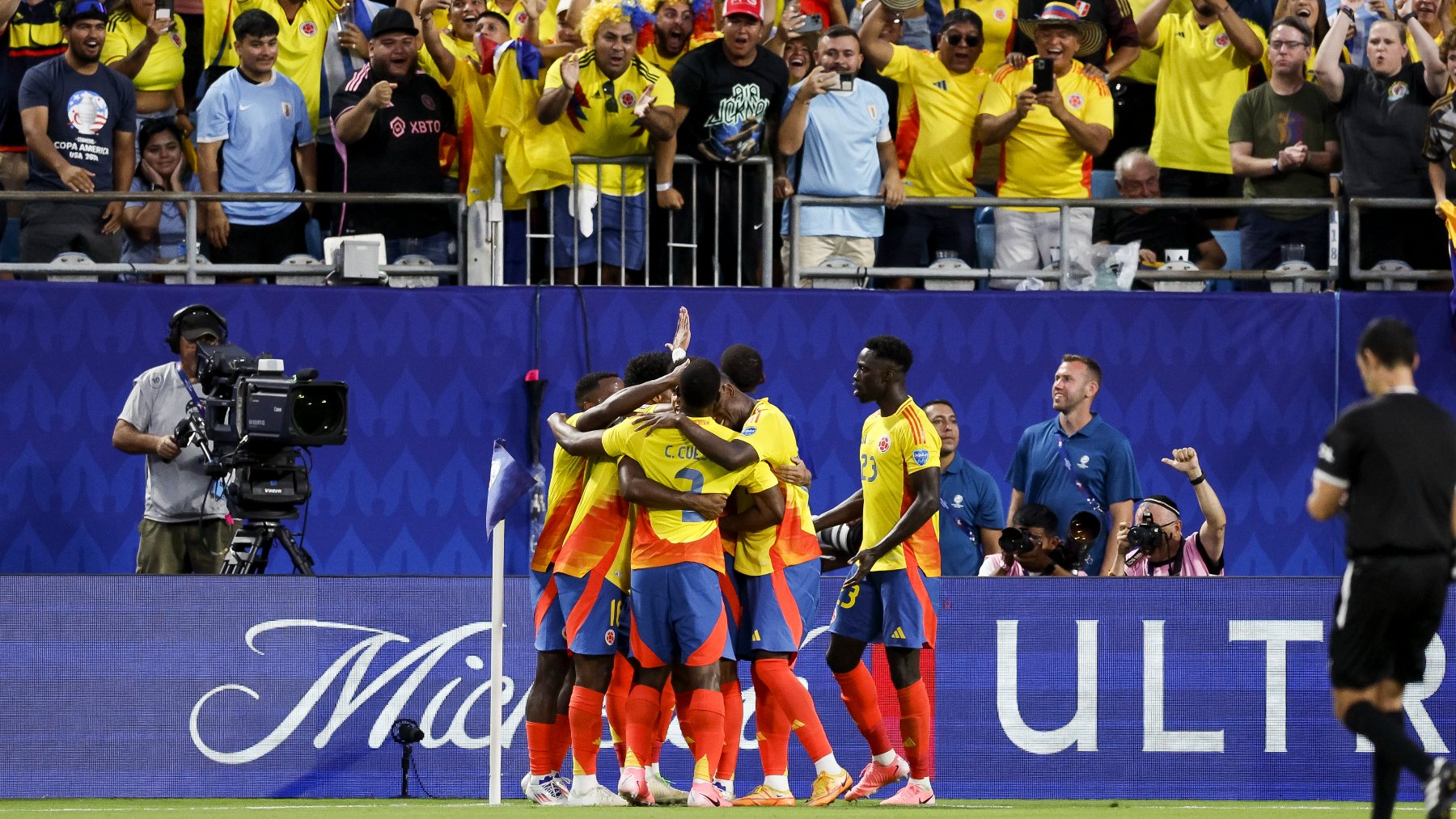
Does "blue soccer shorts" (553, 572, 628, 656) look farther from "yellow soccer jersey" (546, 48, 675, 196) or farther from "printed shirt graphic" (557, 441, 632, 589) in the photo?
"yellow soccer jersey" (546, 48, 675, 196)

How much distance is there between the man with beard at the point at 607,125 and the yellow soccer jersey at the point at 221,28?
8.53 ft

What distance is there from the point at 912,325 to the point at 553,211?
8.73 feet

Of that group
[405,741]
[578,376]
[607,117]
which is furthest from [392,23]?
[405,741]

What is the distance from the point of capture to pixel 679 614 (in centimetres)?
948

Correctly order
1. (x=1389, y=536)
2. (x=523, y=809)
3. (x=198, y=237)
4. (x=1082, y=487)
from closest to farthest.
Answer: (x=1389, y=536) < (x=523, y=809) < (x=1082, y=487) < (x=198, y=237)

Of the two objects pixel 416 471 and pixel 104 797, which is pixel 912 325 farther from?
pixel 104 797

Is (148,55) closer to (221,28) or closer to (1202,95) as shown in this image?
(221,28)

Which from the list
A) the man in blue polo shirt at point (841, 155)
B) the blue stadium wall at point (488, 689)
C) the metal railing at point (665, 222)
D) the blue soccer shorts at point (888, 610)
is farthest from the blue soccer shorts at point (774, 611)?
the man in blue polo shirt at point (841, 155)

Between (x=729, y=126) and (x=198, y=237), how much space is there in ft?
12.6

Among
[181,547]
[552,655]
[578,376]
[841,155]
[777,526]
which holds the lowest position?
[552,655]

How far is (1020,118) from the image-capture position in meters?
14.1

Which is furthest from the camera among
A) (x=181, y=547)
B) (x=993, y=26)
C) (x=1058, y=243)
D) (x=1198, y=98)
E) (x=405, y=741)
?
(x=993, y=26)

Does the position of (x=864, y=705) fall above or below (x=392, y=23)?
below

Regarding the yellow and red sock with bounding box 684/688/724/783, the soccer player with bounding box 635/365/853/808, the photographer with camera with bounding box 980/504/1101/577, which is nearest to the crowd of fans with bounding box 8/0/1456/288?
the photographer with camera with bounding box 980/504/1101/577
